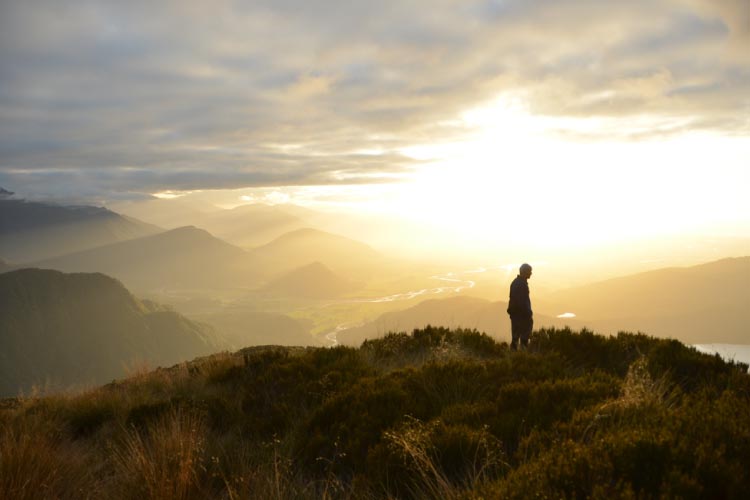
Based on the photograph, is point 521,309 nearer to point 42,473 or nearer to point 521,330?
point 521,330

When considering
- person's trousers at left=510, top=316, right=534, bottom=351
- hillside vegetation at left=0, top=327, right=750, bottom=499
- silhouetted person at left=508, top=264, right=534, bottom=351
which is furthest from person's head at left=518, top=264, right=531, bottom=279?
hillside vegetation at left=0, top=327, right=750, bottom=499

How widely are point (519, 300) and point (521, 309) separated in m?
0.25

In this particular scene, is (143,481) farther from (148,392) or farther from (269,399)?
(148,392)

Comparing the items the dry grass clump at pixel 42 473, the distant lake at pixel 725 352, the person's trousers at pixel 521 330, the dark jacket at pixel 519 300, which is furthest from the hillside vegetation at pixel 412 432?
the dark jacket at pixel 519 300

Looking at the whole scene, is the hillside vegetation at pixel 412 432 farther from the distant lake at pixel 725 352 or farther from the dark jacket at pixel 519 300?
the dark jacket at pixel 519 300

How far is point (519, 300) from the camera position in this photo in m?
12.0

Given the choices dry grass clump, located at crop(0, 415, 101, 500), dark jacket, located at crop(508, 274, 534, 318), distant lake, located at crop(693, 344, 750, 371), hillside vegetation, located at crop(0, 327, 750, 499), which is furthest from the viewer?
dark jacket, located at crop(508, 274, 534, 318)

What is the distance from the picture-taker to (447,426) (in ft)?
16.5

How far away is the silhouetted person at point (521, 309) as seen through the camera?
11.7 meters

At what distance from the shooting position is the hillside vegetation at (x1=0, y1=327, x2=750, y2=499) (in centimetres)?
337

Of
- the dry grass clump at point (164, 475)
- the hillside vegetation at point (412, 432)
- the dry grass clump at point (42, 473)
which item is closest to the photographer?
the hillside vegetation at point (412, 432)

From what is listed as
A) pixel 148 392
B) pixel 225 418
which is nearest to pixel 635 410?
pixel 225 418

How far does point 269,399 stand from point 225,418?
0.73 metres

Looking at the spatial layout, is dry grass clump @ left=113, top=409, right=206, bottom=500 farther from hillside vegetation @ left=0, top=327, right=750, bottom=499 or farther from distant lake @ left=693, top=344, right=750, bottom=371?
distant lake @ left=693, top=344, right=750, bottom=371
